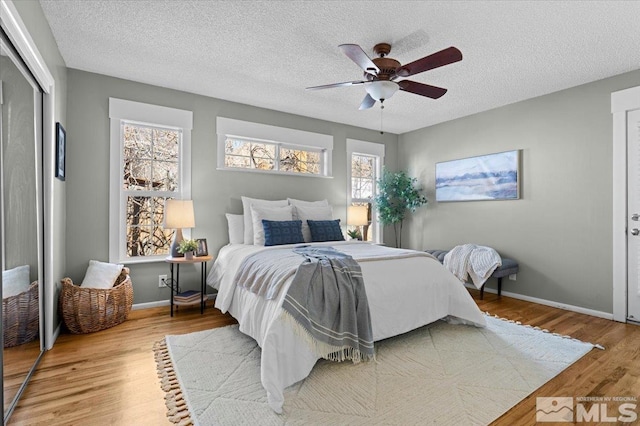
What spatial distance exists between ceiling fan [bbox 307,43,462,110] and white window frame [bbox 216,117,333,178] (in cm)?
181

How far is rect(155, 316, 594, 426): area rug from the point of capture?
1.79 meters

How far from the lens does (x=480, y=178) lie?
4.69 m

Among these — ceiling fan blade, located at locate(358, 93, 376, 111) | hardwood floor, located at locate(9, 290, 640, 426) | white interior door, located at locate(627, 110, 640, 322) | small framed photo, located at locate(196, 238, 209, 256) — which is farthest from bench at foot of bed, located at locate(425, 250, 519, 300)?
small framed photo, located at locate(196, 238, 209, 256)

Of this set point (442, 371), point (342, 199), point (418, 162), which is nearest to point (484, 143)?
point (418, 162)

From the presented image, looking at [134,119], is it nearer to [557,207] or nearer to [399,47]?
[399,47]

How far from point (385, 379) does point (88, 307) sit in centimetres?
261

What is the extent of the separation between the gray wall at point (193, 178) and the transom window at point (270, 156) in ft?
0.58

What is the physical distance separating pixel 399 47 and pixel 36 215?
315 cm

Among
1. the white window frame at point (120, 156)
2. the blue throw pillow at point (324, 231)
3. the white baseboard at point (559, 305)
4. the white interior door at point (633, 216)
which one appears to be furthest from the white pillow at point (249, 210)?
the white interior door at point (633, 216)

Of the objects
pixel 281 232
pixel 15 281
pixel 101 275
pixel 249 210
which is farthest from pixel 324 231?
pixel 15 281

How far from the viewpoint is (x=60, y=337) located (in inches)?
112

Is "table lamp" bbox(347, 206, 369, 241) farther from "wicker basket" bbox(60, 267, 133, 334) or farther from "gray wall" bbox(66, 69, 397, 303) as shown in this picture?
"wicker basket" bbox(60, 267, 133, 334)

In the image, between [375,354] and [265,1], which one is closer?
[265,1]

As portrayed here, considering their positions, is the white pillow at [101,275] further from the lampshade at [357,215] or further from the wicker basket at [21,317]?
the lampshade at [357,215]
